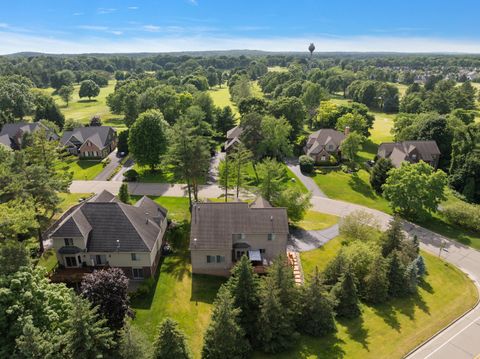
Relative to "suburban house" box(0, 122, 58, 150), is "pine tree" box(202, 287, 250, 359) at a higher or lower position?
lower

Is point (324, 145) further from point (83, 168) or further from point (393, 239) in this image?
point (83, 168)

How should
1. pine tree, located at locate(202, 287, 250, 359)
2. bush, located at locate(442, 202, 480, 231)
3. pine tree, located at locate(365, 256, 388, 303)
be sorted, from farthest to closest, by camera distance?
bush, located at locate(442, 202, 480, 231) → pine tree, located at locate(365, 256, 388, 303) → pine tree, located at locate(202, 287, 250, 359)

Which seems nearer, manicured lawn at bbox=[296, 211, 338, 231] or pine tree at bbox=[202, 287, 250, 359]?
pine tree at bbox=[202, 287, 250, 359]

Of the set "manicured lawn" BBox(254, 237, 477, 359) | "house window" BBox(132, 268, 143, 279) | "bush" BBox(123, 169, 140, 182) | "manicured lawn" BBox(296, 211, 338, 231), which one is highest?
"bush" BBox(123, 169, 140, 182)

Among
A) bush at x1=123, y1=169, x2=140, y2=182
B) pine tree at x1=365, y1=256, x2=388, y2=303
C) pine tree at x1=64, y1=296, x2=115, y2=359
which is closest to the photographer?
pine tree at x1=64, y1=296, x2=115, y2=359

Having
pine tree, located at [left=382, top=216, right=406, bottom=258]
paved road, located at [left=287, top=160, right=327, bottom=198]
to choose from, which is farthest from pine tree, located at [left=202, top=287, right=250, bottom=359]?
paved road, located at [left=287, top=160, right=327, bottom=198]

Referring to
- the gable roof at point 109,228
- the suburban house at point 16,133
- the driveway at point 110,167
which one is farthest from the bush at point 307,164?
the suburban house at point 16,133

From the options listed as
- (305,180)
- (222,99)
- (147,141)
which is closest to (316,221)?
(305,180)

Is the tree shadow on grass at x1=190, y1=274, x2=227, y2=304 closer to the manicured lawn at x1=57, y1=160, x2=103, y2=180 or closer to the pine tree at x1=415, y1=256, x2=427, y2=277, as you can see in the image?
the pine tree at x1=415, y1=256, x2=427, y2=277
